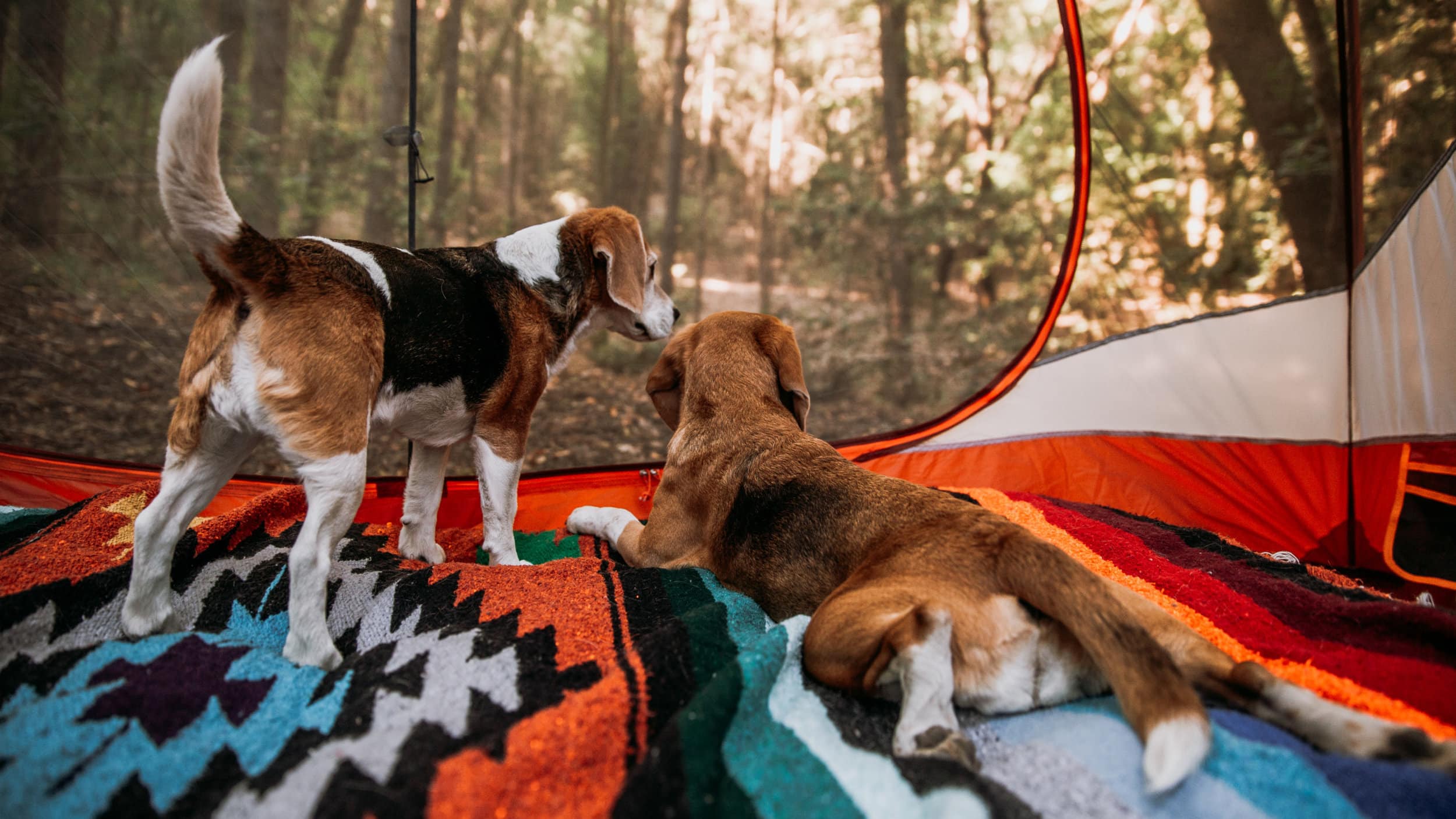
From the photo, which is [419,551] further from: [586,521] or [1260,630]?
[1260,630]

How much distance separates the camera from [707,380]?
304 cm

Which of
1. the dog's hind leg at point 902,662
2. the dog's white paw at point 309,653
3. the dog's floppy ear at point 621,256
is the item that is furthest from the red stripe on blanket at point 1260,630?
the dog's white paw at point 309,653

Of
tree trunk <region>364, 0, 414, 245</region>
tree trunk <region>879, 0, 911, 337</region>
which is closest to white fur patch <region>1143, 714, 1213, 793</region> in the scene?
tree trunk <region>364, 0, 414, 245</region>

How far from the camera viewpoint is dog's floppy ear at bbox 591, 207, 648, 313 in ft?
11.0

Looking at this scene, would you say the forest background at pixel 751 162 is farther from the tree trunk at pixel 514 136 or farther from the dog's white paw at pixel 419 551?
the dog's white paw at pixel 419 551

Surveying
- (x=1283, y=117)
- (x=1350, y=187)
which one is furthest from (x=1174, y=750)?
(x=1283, y=117)

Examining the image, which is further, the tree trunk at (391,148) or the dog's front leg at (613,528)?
the tree trunk at (391,148)

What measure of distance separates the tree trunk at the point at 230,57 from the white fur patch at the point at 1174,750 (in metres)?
5.30

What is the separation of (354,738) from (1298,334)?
4.28 meters

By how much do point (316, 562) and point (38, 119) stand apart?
382cm

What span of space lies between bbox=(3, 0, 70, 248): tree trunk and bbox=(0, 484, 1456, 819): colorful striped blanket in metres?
2.54

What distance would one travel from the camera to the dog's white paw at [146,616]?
7.13 feet

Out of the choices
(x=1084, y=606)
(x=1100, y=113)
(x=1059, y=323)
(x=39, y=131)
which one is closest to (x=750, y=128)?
(x=1100, y=113)

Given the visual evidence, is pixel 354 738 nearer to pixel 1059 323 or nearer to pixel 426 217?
pixel 1059 323
